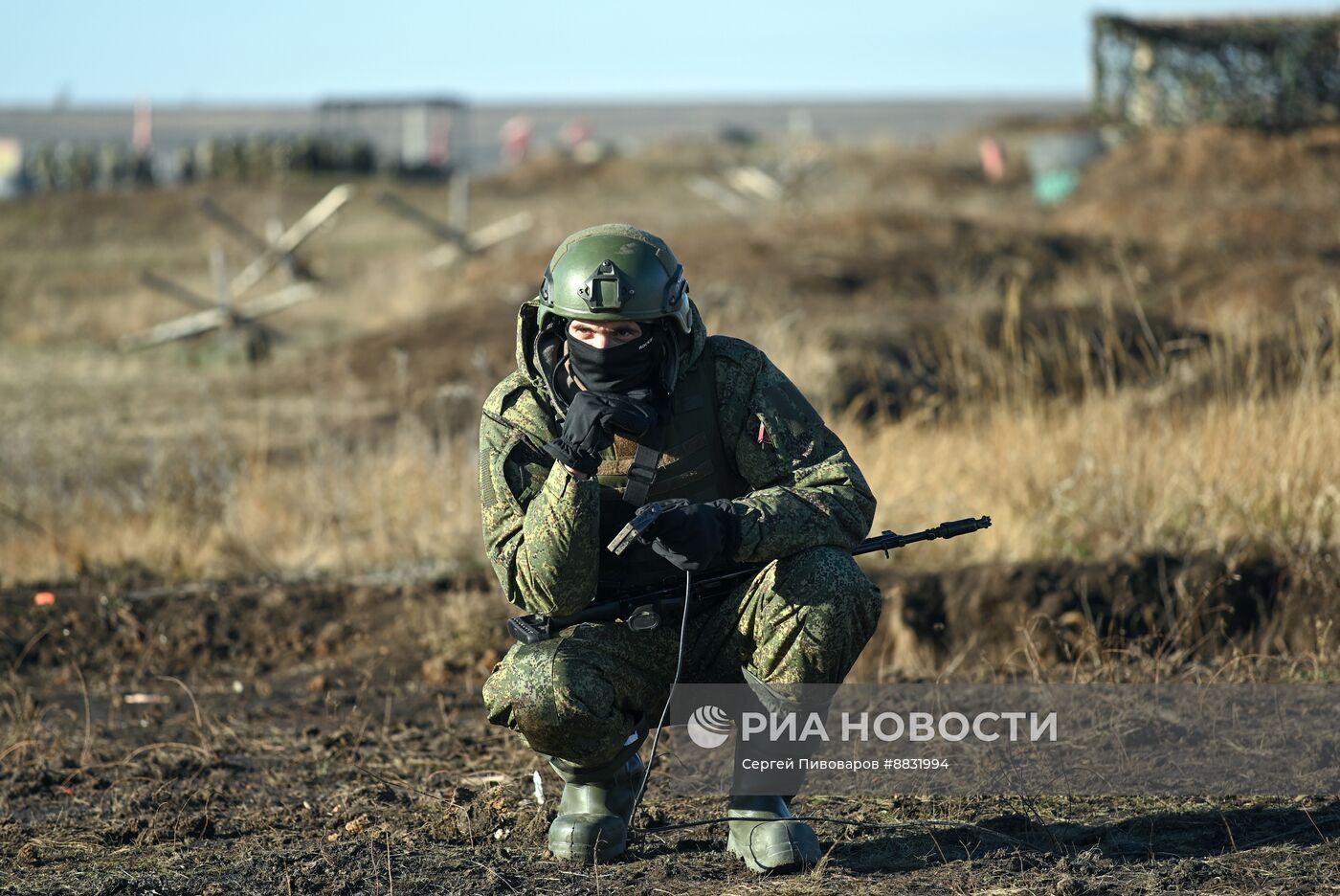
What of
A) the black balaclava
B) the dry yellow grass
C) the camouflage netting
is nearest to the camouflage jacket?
the black balaclava

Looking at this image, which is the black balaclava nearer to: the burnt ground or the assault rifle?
the assault rifle

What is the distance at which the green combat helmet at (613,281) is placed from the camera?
12.9ft

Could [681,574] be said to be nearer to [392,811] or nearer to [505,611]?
[392,811]

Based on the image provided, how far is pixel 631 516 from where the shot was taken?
4.13 meters

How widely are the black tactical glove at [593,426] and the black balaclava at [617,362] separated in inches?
5.5

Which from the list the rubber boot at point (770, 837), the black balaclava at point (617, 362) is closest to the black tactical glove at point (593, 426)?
the black balaclava at point (617, 362)

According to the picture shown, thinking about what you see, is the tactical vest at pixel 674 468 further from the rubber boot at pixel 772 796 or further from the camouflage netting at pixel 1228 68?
the camouflage netting at pixel 1228 68

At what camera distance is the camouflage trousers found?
390cm

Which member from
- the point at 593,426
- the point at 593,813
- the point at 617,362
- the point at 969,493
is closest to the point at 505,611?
the point at 969,493

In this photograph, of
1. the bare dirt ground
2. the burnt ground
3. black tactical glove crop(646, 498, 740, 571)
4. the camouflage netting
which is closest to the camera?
black tactical glove crop(646, 498, 740, 571)

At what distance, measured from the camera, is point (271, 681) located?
661 centimetres

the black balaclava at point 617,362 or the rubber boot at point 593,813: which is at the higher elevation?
the black balaclava at point 617,362

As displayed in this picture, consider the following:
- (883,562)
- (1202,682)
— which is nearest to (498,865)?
(1202,682)

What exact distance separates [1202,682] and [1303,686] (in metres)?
0.34
